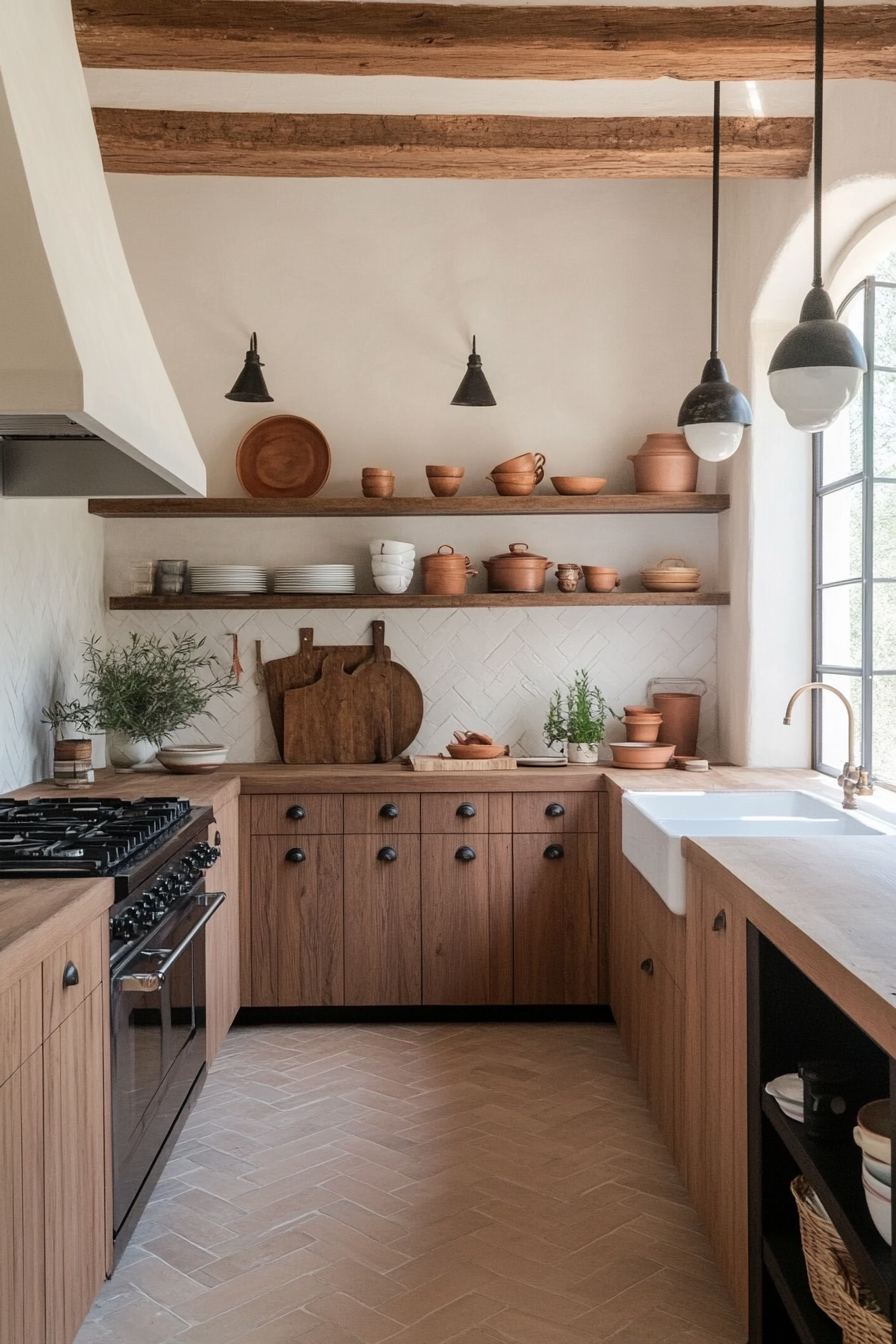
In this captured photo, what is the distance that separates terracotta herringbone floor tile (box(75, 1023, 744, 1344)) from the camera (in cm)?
256

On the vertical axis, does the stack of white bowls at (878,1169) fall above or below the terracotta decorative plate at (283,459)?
below

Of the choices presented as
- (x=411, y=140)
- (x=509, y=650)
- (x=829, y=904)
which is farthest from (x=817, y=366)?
(x=509, y=650)

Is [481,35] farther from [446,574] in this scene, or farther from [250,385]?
[446,574]

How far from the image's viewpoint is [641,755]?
466cm

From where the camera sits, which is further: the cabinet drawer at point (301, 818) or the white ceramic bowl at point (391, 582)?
the white ceramic bowl at point (391, 582)

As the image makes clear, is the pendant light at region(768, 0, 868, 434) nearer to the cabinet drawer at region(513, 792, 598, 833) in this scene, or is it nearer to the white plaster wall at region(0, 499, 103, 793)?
the cabinet drawer at region(513, 792, 598, 833)

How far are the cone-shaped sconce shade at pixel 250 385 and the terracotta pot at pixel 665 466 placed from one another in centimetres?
158

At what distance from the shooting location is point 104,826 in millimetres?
3029

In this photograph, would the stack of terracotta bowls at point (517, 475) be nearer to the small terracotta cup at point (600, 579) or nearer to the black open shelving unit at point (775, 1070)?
the small terracotta cup at point (600, 579)

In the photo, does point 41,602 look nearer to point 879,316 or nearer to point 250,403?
point 250,403

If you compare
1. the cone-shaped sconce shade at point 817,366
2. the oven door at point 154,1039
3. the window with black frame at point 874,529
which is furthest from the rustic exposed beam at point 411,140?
the oven door at point 154,1039

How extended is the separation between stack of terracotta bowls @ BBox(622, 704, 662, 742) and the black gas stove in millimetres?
1911

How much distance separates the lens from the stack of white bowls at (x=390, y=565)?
4887 mm

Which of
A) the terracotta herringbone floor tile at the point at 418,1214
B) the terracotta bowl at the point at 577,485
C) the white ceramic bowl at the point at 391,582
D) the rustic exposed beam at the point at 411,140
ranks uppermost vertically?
the rustic exposed beam at the point at 411,140
